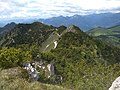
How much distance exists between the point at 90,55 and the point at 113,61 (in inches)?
1038

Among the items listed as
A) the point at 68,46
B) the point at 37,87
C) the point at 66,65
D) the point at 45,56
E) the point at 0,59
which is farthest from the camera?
the point at 68,46

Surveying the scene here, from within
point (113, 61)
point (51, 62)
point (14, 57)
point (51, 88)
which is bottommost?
point (113, 61)

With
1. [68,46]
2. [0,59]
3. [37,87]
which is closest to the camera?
[37,87]

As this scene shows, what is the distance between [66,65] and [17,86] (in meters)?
132

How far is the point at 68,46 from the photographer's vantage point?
7446 inches

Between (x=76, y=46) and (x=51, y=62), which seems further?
(x=76, y=46)

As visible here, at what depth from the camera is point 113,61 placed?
196250 mm

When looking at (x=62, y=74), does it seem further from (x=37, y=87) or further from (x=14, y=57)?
(x=37, y=87)

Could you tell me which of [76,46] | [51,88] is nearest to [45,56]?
[76,46]

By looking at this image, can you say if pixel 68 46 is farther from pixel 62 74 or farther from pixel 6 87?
pixel 6 87

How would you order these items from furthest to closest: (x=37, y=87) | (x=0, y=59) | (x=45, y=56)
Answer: (x=45, y=56)
(x=0, y=59)
(x=37, y=87)

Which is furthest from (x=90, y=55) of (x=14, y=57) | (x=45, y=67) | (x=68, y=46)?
(x=14, y=57)

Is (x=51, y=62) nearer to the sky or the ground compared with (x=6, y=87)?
nearer to the ground

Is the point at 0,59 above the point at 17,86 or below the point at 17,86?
below
